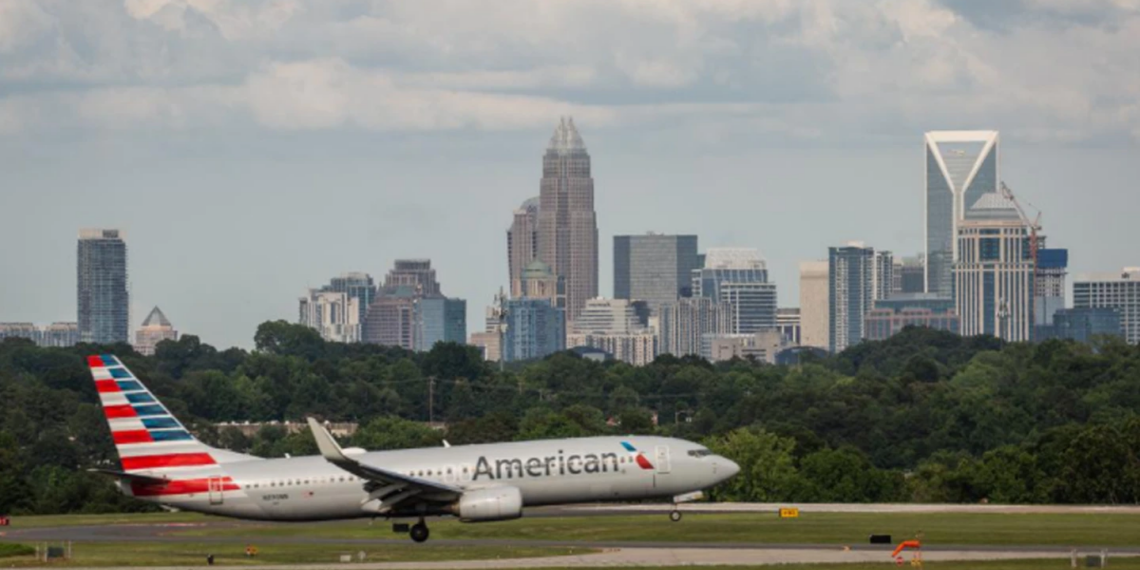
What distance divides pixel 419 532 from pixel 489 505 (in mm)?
4660

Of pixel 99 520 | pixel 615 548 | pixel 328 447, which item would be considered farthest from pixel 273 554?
pixel 99 520

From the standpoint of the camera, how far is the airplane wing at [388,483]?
102625 millimetres

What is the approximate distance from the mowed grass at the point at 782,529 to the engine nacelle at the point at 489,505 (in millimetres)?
5651

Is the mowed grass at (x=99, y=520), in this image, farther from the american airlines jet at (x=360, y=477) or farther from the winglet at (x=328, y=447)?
the winglet at (x=328, y=447)

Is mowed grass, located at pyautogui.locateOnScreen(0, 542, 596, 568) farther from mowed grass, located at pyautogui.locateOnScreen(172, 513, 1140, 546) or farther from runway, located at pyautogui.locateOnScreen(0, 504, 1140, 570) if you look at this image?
mowed grass, located at pyautogui.locateOnScreen(172, 513, 1140, 546)

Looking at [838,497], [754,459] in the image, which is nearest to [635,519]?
[838,497]

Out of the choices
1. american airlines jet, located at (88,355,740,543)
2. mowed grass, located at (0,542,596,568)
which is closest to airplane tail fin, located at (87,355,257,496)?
american airlines jet, located at (88,355,740,543)

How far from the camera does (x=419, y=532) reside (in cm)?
10819

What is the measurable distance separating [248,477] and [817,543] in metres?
22.8

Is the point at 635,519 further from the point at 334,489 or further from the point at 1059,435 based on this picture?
the point at 1059,435

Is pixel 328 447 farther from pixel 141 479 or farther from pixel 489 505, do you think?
pixel 141 479

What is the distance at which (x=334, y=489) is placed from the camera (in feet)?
351

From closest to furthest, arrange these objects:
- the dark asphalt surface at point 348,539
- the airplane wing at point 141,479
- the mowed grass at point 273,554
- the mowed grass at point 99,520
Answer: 1. the mowed grass at point 273,554
2. the dark asphalt surface at point 348,539
3. the airplane wing at point 141,479
4. the mowed grass at point 99,520

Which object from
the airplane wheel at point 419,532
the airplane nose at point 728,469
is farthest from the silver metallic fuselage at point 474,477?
the airplane wheel at point 419,532
